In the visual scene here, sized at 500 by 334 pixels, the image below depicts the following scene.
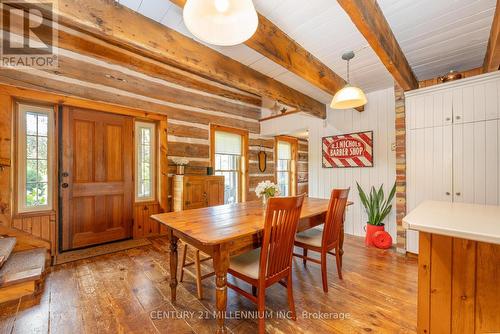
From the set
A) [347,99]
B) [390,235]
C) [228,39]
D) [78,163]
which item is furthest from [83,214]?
[390,235]

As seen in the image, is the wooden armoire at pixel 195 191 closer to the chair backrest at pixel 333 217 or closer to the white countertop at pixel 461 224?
the chair backrest at pixel 333 217

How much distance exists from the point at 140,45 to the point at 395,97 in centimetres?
348

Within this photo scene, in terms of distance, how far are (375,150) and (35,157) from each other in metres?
5.13

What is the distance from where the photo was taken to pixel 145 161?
12.6 feet

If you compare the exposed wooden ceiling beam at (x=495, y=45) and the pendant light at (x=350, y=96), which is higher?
the exposed wooden ceiling beam at (x=495, y=45)

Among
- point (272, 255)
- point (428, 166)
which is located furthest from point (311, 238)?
point (428, 166)

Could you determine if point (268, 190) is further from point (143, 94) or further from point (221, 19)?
point (143, 94)

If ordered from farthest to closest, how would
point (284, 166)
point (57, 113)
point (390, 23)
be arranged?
point (284, 166), point (57, 113), point (390, 23)

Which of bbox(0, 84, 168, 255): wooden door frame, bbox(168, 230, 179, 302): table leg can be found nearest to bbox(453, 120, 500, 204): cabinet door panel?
bbox(168, 230, 179, 302): table leg

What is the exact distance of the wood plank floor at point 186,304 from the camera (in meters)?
1.67

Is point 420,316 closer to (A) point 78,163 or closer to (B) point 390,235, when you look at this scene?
(B) point 390,235

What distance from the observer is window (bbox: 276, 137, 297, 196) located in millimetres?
6066

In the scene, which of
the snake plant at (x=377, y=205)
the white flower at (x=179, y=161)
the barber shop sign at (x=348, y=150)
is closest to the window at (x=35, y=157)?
the white flower at (x=179, y=161)

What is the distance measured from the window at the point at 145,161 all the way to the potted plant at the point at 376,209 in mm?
3684
